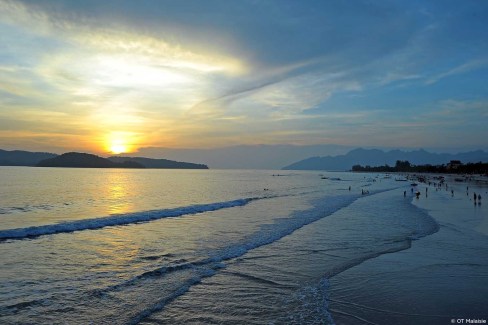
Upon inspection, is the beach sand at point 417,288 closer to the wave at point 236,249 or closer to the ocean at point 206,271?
the ocean at point 206,271

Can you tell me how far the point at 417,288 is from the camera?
1200 centimetres

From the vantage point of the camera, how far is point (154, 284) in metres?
12.1

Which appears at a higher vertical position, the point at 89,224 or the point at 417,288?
the point at 417,288

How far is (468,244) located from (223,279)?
50.9 ft

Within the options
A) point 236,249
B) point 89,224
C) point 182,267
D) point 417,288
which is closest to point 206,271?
point 182,267

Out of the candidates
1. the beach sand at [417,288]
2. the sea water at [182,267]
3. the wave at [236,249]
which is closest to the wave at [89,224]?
the sea water at [182,267]

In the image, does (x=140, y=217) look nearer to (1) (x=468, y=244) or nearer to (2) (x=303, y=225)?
(2) (x=303, y=225)

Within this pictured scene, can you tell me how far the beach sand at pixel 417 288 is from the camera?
377 inches

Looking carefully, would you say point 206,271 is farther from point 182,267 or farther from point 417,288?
point 417,288

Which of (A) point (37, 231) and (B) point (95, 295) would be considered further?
(A) point (37, 231)

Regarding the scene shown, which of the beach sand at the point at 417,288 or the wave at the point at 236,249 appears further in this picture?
the wave at the point at 236,249

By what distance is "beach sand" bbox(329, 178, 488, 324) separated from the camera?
377 inches

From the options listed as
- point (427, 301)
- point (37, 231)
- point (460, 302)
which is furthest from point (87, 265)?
point (460, 302)

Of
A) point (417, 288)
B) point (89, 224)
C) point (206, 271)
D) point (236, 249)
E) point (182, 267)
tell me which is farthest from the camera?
point (89, 224)
